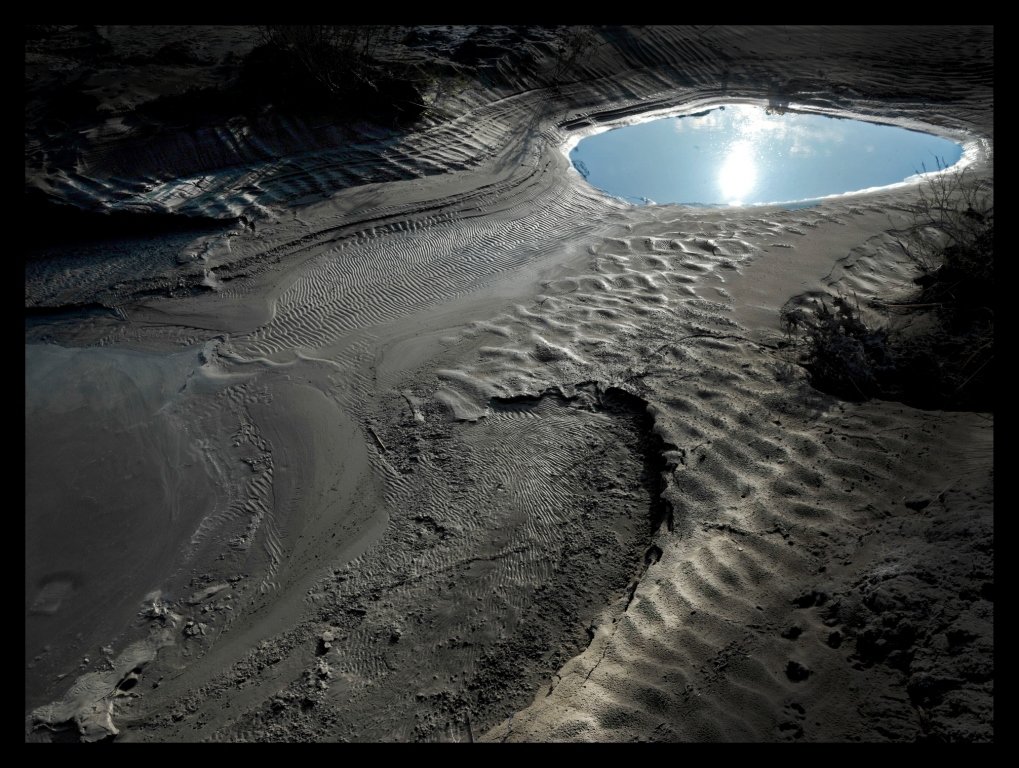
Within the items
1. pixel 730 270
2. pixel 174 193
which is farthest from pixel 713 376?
pixel 174 193

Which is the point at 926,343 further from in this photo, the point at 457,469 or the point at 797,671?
the point at 457,469

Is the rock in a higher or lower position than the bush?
lower

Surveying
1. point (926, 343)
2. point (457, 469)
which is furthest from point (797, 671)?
point (926, 343)

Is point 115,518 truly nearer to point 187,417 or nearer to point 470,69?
point 187,417

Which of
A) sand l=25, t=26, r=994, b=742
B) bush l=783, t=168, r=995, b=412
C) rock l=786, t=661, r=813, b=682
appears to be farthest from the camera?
bush l=783, t=168, r=995, b=412

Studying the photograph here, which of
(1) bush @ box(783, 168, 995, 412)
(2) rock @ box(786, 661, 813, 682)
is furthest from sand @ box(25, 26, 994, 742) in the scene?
(1) bush @ box(783, 168, 995, 412)

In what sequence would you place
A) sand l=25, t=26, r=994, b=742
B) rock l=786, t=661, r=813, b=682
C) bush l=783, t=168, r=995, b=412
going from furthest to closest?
bush l=783, t=168, r=995, b=412 → sand l=25, t=26, r=994, b=742 → rock l=786, t=661, r=813, b=682

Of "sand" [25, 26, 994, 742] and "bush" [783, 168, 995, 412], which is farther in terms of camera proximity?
"bush" [783, 168, 995, 412]

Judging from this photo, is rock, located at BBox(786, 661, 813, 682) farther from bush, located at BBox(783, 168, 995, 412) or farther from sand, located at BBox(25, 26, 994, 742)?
bush, located at BBox(783, 168, 995, 412)
